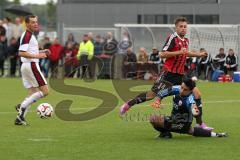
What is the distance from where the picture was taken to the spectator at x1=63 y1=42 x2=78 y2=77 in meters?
32.7

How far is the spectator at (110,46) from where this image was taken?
32.9m

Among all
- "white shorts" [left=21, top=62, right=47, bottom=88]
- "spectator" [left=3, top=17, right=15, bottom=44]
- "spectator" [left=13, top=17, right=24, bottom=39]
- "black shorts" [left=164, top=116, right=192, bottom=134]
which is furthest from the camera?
"spectator" [left=13, top=17, right=24, bottom=39]

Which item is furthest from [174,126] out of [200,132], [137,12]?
[137,12]

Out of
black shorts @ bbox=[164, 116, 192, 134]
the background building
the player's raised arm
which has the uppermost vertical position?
the background building

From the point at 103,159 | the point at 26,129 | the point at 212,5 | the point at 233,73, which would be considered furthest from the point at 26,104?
the point at 212,5

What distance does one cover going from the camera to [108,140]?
11.8 m

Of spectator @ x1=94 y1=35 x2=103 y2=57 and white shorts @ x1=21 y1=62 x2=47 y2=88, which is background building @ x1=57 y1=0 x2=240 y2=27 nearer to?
spectator @ x1=94 y1=35 x2=103 y2=57

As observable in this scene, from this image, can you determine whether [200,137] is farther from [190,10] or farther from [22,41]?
[190,10]

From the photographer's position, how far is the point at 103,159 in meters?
9.78

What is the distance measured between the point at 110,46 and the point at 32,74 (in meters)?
18.8

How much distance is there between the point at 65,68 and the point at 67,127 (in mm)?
19500

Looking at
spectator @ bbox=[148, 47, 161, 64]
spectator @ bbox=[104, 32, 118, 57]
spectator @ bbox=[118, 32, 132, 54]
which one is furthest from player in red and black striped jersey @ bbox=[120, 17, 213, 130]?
spectator @ bbox=[118, 32, 132, 54]

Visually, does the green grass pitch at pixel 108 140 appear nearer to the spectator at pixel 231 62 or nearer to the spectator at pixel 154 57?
the spectator at pixel 231 62

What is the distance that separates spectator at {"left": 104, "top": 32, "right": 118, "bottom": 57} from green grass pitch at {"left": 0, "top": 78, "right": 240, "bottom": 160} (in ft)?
49.6
